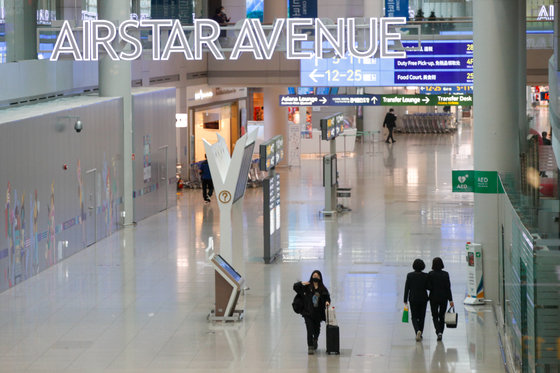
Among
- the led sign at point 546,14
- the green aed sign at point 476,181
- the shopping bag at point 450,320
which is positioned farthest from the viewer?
the led sign at point 546,14

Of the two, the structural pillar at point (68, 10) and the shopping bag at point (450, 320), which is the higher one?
the structural pillar at point (68, 10)

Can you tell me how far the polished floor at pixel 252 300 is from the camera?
44.6ft

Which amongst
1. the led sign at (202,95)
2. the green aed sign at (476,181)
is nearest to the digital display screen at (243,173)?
the green aed sign at (476,181)

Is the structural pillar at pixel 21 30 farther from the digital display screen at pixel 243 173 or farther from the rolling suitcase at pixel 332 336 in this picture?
the rolling suitcase at pixel 332 336

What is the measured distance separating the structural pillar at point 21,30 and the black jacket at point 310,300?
10.4 m

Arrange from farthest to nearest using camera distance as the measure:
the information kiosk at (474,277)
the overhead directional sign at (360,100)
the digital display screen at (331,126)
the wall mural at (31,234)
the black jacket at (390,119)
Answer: the black jacket at (390,119), the overhead directional sign at (360,100), the digital display screen at (331,126), the wall mural at (31,234), the information kiosk at (474,277)

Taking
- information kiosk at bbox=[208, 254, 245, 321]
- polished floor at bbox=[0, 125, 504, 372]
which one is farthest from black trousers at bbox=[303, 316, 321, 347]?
information kiosk at bbox=[208, 254, 245, 321]

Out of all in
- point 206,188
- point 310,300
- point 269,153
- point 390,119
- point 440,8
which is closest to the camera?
point 310,300

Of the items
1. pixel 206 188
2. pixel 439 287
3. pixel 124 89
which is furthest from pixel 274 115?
pixel 439 287

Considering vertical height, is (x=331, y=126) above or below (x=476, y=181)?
above

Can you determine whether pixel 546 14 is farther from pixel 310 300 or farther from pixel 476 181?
pixel 310 300

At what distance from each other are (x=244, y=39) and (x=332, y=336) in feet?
25.8

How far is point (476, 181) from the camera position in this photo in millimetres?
16859

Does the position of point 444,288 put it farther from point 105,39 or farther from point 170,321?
point 105,39
